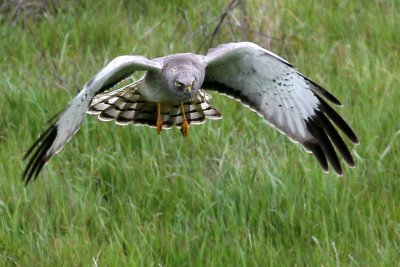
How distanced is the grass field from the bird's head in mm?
619

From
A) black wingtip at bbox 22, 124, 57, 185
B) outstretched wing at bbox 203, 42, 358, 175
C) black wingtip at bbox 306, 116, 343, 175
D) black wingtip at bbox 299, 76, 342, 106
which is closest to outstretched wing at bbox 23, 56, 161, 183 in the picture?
black wingtip at bbox 22, 124, 57, 185

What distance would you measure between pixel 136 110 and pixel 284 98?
0.97 m

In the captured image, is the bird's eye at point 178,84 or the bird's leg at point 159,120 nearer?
the bird's eye at point 178,84

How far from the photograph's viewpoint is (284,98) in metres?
7.33

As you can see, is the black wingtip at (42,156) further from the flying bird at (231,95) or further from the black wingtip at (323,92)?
the black wingtip at (323,92)

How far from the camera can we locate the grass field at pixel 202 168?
21.0 feet

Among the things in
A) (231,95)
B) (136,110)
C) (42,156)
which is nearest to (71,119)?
(42,156)

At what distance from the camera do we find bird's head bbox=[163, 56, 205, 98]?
6672 mm

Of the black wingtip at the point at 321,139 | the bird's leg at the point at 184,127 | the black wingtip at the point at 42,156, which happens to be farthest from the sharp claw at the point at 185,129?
the black wingtip at the point at 42,156

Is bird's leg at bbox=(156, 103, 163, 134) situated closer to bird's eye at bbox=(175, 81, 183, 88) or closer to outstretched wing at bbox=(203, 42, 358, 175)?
outstretched wing at bbox=(203, 42, 358, 175)

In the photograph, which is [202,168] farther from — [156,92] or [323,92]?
[323,92]

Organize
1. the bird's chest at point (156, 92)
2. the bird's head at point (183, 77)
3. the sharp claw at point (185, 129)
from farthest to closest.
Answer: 1. the sharp claw at point (185, 129)
2. the bird's chest at point (156, 92)
3. the bird's head at point (183, 77)

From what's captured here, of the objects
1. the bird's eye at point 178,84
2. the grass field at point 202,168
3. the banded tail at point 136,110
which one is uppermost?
the bird's eye at point 178,84

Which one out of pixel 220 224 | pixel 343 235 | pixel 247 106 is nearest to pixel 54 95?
pixel 247 106
